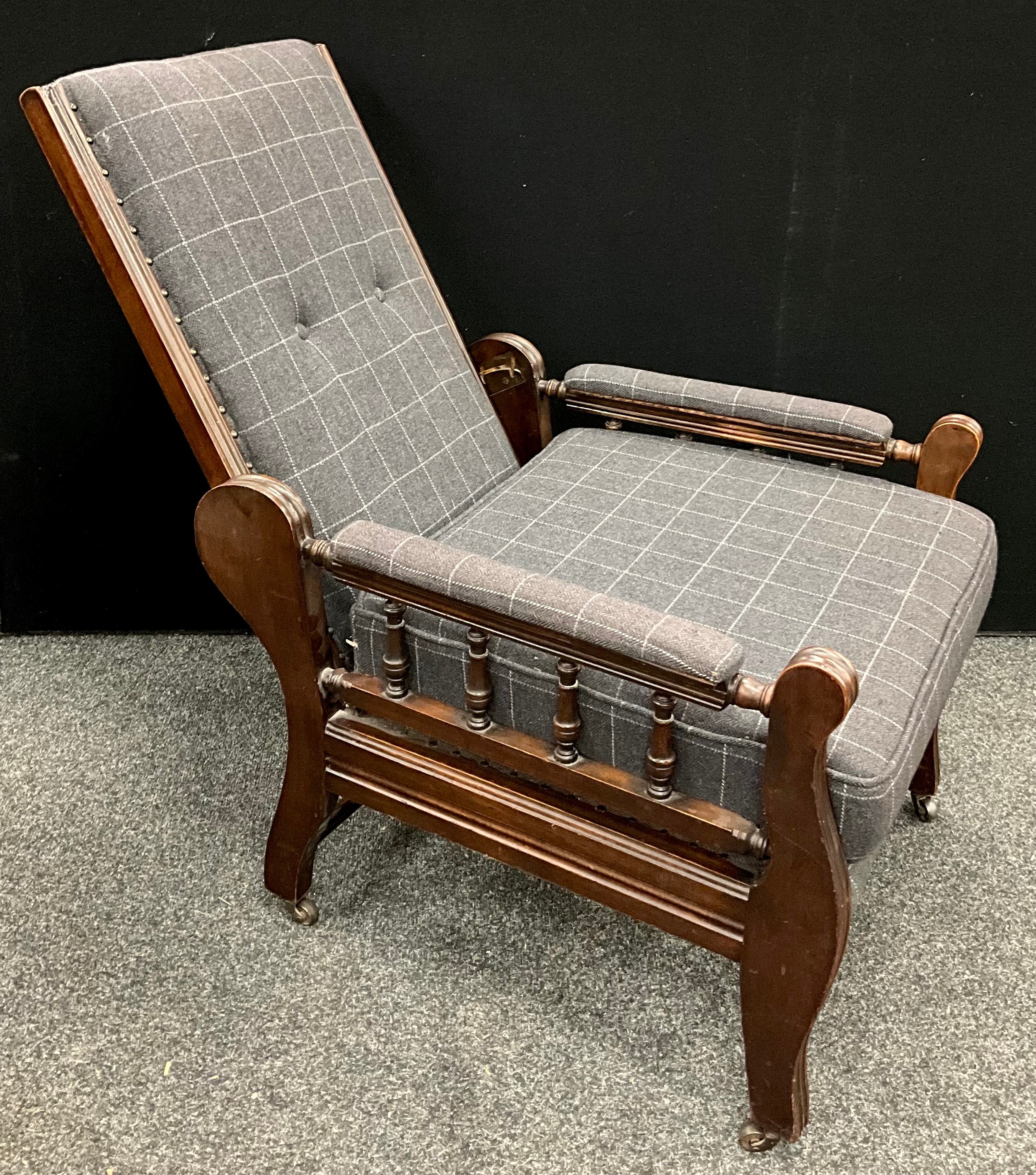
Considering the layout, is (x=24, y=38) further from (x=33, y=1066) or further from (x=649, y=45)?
(x=33, y=1066)

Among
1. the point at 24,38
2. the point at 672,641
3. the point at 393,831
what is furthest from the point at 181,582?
the point at 672,641

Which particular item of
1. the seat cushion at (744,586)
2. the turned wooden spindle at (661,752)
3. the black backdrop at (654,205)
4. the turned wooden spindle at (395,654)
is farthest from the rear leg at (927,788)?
the turned wooden spindle at (395,654)

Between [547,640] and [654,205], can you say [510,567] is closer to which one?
[547,640]

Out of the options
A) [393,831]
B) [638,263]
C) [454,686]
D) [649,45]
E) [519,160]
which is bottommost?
[393,831]

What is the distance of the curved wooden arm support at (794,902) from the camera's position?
996 millimetres

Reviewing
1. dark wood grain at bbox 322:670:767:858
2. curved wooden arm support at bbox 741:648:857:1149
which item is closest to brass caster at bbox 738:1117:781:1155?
curved wooden arm support at bbox 741:648:857:1149

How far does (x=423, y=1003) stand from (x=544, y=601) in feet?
2.02

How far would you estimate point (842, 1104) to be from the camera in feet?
4.31

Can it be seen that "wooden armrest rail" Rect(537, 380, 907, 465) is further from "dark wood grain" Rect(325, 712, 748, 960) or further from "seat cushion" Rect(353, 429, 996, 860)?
"dark wood grain" Rect(325, 712, 748, 960)

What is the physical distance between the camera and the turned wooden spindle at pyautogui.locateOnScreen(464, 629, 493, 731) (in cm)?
122

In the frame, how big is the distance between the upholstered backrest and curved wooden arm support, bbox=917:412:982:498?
579 millimetres

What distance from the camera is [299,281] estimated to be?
144cm

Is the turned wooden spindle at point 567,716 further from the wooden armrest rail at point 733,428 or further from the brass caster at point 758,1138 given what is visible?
the wooden armrest rail at point 733,428

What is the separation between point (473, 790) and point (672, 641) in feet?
1.34
